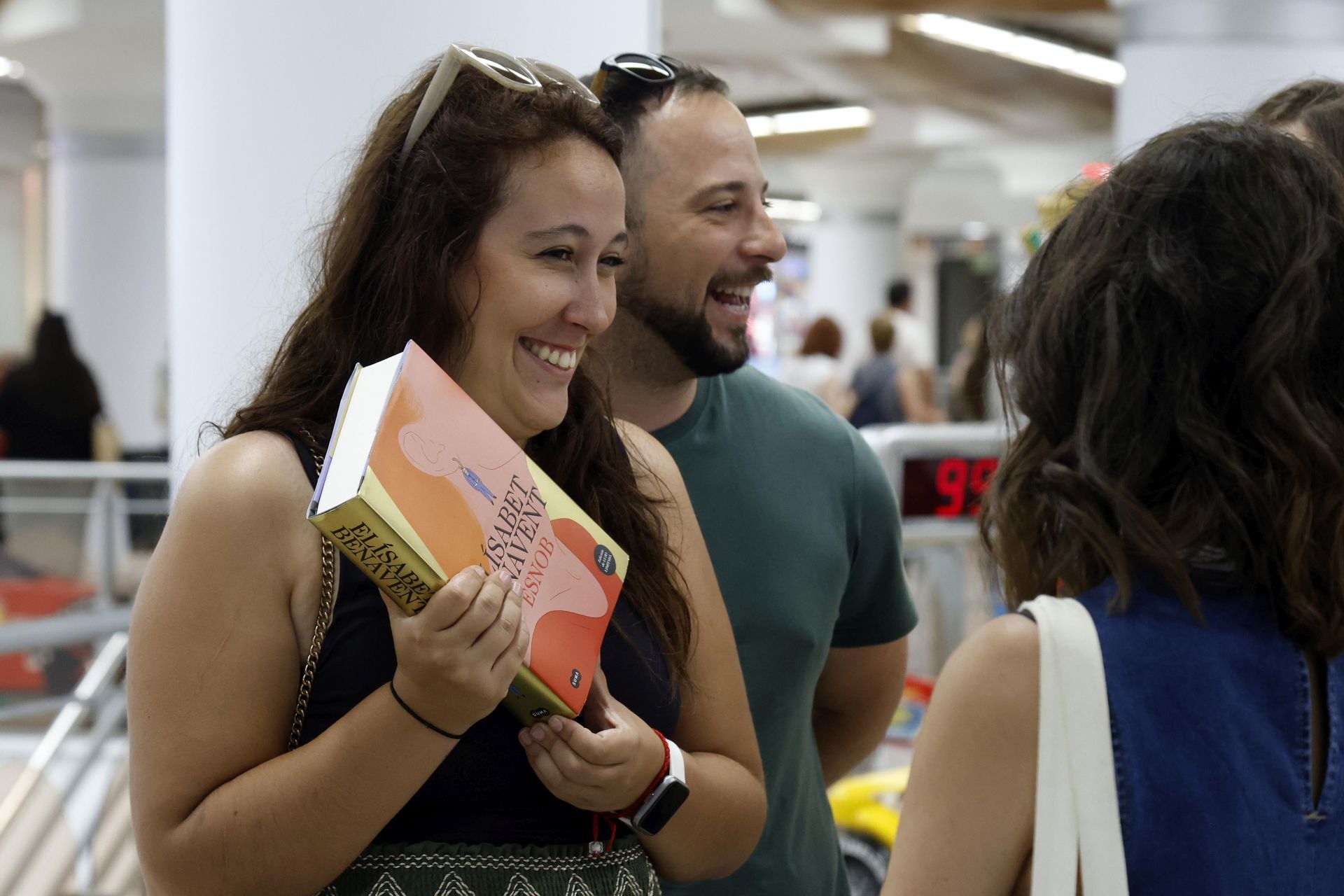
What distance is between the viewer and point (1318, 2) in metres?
5.64

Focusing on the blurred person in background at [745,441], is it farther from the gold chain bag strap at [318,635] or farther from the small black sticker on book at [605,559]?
the gold chain bag strap at [318,635]

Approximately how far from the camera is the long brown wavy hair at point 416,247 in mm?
1463

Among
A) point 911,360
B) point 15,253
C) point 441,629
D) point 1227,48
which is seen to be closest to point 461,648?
point 441,629

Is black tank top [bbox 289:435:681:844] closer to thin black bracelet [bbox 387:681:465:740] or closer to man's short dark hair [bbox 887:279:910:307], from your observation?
thin black bracelet [bbox 387:681:465:740]

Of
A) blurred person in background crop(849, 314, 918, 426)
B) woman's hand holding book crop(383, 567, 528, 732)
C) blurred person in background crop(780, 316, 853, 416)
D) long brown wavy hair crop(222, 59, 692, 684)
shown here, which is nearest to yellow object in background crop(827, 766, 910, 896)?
long brown wavy hair crop(222, 59, 692, 684)

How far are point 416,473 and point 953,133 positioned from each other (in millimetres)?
16540

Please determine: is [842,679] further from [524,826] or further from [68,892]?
[68,892]

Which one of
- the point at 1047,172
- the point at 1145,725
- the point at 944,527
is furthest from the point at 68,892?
the point at 1047,172

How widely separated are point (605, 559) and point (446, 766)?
249mm

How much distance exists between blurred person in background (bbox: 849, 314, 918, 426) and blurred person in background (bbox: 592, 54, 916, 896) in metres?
8.59

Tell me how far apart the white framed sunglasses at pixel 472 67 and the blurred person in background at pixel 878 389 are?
30.5ft

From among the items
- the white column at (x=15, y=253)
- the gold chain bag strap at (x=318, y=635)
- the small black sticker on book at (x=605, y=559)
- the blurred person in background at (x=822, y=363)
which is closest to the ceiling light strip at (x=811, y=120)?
the blurred person in background at (x=822, y=363)

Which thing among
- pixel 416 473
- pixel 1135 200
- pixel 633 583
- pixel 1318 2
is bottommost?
pixel 633 583

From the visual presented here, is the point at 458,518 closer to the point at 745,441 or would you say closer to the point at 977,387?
the point at 745,441
